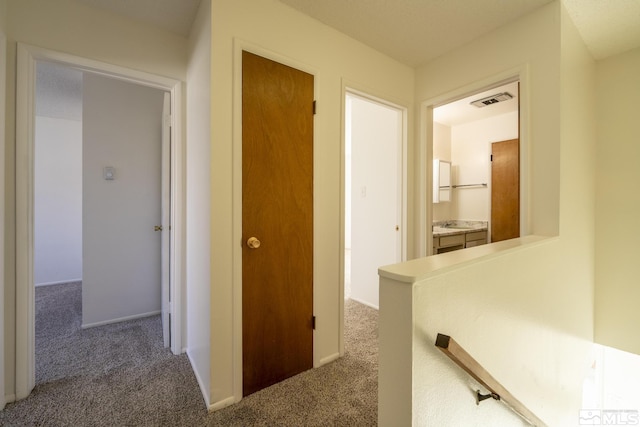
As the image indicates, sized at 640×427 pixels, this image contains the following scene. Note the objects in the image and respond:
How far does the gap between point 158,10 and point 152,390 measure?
2512 mm

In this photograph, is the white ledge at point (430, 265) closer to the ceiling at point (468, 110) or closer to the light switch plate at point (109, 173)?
the ceiling at point (468, 110)

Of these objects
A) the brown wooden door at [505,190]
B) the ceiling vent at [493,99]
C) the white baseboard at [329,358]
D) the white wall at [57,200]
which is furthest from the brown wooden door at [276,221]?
the white wall at [57,200]

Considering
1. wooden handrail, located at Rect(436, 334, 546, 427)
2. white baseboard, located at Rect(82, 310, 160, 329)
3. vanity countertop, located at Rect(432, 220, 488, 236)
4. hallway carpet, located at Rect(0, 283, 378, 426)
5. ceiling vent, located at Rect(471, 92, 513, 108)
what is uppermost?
ceiling vent, located at Rect(471, 92, 513, 108)

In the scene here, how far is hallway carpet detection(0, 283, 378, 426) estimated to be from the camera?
1486mm

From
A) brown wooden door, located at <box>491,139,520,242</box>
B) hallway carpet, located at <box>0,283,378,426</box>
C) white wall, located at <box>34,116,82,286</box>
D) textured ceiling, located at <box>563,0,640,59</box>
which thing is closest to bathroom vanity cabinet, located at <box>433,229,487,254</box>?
brown wooden door, located at <box>491,139,520,242</box>

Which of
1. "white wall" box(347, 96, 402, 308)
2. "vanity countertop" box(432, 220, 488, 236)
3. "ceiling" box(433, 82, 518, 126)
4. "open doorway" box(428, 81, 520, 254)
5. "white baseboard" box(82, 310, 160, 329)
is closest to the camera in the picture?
"white baseboard" box(82, 310, 160, 329)

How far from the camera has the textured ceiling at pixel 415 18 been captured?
178cm

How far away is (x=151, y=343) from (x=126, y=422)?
0.92 meters

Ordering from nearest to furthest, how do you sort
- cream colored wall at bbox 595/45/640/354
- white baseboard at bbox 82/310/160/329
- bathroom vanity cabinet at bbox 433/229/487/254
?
1. cream colored wall at bbox 595/45/640/354
2. white baseboard at bbox 82/310/160/329
3. bathroom vanity cabinet at bbox 433/229/487/254

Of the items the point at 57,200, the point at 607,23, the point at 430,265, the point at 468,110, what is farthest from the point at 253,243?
the point at 57,200

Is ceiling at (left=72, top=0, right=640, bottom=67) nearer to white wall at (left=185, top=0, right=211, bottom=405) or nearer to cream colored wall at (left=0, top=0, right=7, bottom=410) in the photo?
white wall at (left=185, top=0, right=211, bottom=405)

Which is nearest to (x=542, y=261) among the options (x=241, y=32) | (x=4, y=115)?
(x=241, y=32)

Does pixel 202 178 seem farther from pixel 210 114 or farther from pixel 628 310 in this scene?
pixel 628 310

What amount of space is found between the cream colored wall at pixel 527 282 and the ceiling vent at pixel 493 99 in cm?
77
